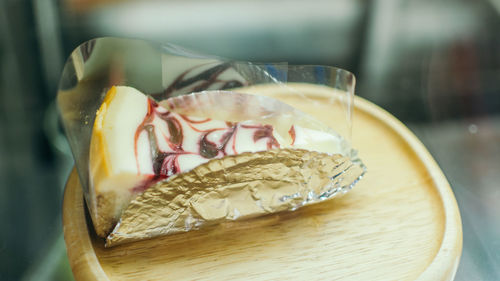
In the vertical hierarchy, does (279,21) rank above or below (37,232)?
above

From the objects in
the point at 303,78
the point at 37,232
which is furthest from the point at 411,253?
the point at 37,232

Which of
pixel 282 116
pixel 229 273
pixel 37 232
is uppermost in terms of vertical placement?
pixel 282 116

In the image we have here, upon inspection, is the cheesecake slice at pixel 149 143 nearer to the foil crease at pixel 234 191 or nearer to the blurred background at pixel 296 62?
the foil crease at pixel 234 191

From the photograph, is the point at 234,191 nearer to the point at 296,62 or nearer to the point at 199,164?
the point at 199,164

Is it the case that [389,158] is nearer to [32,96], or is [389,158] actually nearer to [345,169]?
[345,169]

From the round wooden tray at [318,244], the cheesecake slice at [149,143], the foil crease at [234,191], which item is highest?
the cheesecake slice at [149,143]

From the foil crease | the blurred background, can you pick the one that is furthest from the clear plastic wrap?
the blurred background

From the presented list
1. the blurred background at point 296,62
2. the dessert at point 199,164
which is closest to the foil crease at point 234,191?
the dessert at point 199,164
